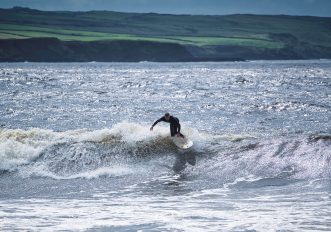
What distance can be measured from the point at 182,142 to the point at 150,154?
1.75 meters

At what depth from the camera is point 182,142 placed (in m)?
29.8

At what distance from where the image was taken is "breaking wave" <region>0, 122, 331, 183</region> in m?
24.5

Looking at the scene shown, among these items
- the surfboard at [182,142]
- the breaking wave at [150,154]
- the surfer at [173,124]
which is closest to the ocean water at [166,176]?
the breaking wave at [150,154]

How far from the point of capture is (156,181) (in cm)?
2350

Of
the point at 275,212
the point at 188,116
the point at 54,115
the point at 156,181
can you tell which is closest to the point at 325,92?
the point at 188,116

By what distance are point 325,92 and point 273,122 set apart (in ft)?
95.9

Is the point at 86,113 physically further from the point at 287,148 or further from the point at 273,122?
the point at 287,148

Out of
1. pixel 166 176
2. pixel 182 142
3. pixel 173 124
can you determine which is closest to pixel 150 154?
pixel 182 142

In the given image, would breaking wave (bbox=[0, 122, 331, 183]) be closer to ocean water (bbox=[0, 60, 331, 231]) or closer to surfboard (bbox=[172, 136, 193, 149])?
ocean water (bbox=[0, 60, 331, 231])

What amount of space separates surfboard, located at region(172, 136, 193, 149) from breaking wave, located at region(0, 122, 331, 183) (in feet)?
0.78

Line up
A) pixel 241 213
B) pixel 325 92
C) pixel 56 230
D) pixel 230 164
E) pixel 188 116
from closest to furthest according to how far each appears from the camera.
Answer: pixel 56 230, pixel 241 213, pixel 230 164, pixel 188 116, pixel 325 92

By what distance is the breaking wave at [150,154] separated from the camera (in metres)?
24.5

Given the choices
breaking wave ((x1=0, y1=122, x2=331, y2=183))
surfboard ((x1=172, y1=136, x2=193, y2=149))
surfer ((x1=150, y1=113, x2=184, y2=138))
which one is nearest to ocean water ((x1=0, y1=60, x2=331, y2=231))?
breaking wave ((x1=0, y1=122, x2=331, y2=183))

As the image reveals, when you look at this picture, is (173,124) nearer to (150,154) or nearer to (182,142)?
(182,142)
